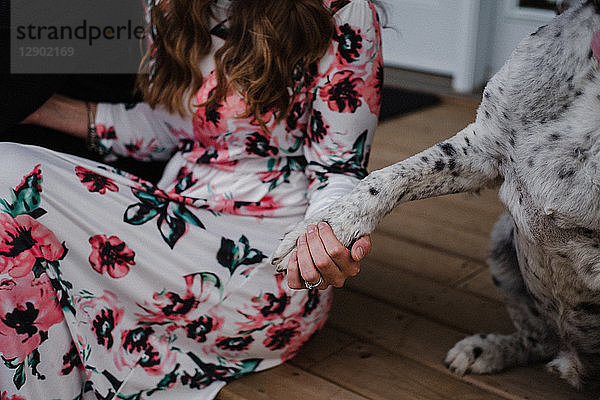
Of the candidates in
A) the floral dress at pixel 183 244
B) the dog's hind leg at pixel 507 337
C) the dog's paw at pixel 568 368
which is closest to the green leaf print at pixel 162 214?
the floral dress at pixel 183 244

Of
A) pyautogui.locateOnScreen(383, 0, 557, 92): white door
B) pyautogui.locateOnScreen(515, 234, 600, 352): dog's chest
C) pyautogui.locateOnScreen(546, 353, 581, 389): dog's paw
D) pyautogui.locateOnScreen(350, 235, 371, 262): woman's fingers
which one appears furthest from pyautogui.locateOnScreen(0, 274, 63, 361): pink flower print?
pyautogui.locateOnScreen(383, 0, 557, 92): white door

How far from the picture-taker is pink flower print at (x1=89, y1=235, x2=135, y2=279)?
3.93ft

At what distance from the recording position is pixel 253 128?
1344 millimetres

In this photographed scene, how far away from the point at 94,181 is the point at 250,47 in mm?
366

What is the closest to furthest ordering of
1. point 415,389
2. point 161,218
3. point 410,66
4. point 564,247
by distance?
point 564,247 → point 161,218 → point 415,389 → point 410,66

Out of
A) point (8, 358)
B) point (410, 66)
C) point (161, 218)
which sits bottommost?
point (410, 66)

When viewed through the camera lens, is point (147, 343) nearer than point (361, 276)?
Yes

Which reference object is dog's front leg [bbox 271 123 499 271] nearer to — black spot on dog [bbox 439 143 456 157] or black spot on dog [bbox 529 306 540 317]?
black spot on dog [bbox 439 143 456 157]

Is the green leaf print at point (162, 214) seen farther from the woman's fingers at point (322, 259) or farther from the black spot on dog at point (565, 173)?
the black spot on dog at point (565, 173)

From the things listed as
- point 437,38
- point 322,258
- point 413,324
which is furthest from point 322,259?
point 437,38

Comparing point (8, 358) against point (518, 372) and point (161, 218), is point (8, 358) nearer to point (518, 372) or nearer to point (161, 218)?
point (161, 218)

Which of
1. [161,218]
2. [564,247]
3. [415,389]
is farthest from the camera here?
[415,389]

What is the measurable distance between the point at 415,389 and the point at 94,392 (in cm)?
59

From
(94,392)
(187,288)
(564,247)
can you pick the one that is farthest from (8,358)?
(564,247)
